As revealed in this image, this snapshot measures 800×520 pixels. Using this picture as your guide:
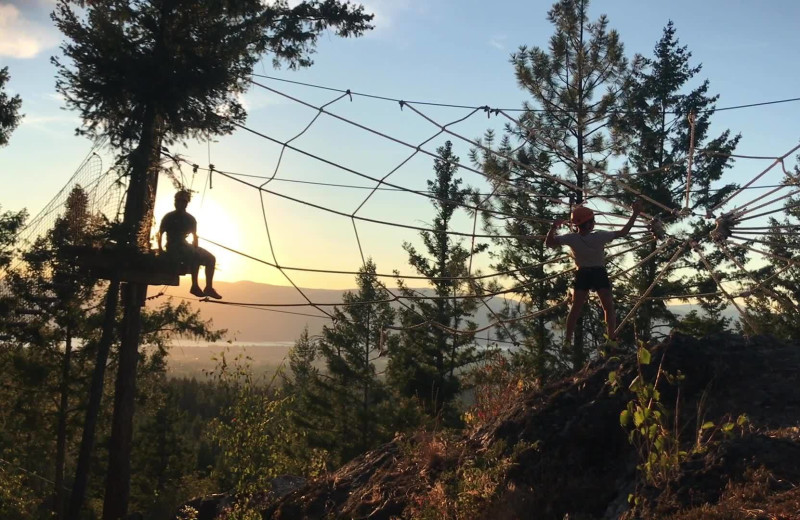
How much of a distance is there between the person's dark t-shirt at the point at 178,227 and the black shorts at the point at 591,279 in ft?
17.3

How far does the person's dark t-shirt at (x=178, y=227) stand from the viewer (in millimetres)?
9688

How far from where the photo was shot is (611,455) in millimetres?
6180

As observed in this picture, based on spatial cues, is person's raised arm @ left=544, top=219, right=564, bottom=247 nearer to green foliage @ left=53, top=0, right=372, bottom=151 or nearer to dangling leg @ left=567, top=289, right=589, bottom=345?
dangling leg @ left=567, top=289, right=589, bottom=345

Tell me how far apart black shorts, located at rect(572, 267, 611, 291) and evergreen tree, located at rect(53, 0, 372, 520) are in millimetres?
7599

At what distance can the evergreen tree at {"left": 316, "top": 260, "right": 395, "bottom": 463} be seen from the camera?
36188 millimetres

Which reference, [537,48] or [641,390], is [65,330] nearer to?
[537,48]

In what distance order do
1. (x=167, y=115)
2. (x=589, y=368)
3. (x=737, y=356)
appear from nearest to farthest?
(x=737, y=356)
(x=589, y=368)
(x=167, y=115)

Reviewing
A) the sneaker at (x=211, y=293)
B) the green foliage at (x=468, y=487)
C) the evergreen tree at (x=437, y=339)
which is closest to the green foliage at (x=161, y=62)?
the sneaker at (x=211, y=293)

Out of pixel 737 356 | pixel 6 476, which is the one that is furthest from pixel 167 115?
pixel 6 476

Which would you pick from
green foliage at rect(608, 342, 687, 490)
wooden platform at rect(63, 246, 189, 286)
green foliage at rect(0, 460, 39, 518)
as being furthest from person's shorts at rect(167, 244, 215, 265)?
green foliage at rect(0, 460, 39, 518)

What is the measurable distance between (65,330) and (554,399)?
75.1 feet

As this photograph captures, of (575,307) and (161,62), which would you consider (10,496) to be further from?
(575,307)

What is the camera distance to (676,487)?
4.95 meters

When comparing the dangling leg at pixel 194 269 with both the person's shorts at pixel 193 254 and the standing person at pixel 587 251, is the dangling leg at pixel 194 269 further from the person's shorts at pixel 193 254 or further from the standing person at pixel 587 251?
the standing person at pixel 587 251
